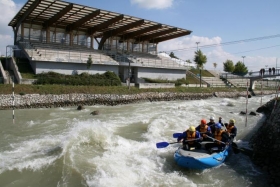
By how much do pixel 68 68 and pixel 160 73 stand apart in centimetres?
1554

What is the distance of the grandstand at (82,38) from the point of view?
29375 millimetres

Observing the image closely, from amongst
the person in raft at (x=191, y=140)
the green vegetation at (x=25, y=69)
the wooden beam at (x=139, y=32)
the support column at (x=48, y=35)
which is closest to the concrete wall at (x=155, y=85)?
the wooden beam at (x=139, y=32)

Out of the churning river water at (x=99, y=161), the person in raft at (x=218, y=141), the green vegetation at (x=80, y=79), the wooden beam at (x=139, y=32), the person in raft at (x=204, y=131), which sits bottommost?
the churning river water at (x=99, y=161)

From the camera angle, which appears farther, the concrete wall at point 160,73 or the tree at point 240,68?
the tree at point 240,68

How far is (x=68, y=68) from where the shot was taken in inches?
1179

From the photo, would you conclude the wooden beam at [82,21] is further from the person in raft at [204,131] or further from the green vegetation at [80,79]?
the person in raft at [204,131]

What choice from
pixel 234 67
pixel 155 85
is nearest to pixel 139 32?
pixel 155 85

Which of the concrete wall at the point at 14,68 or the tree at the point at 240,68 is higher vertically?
the tree at the point at 240,68

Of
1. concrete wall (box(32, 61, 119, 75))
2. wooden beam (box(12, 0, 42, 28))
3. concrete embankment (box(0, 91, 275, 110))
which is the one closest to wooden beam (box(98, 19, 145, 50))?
concrete wall (box(32, 61, 119, 75))

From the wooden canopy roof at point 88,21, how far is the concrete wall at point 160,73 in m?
6.49

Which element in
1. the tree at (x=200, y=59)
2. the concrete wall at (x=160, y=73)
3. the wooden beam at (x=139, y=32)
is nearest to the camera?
the concrete wall at (x=160, y=73)

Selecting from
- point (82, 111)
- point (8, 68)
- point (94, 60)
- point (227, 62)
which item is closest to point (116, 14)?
point (94, 60)

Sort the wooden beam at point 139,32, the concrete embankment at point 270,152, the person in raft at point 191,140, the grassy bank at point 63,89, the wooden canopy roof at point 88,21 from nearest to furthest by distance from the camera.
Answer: the concrete embankment at point 270,152, the person in raft at point 191,140, the grassy bank at point 63,89, the wooden canopy roof at point 88,21, the wooden beam at point 139,32

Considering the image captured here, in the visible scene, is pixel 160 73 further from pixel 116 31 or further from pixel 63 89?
pixel 63 89
